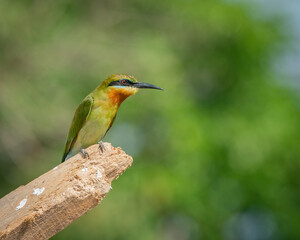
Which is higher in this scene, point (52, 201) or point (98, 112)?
point (98, 112)

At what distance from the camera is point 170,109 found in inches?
383

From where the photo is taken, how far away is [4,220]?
2529mm

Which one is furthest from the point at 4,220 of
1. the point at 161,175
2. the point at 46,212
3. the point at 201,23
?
the point at 201,23

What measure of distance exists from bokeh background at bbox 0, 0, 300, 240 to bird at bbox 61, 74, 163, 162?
4.70 metres

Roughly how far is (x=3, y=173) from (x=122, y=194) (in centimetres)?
232

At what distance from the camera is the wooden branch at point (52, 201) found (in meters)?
2.50

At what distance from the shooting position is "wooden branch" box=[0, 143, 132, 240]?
250cm

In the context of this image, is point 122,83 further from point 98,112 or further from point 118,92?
point 98,112

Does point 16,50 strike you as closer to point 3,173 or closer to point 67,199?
point 3,173

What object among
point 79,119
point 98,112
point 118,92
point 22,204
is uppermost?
point 118,92

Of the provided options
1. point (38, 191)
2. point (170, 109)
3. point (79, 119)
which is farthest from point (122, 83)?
point (170, 109)

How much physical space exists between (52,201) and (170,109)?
23.9 ft

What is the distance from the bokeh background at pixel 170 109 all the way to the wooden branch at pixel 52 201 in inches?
257

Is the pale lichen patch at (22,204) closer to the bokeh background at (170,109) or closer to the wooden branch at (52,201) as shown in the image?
the wooden branch at (52,201)
